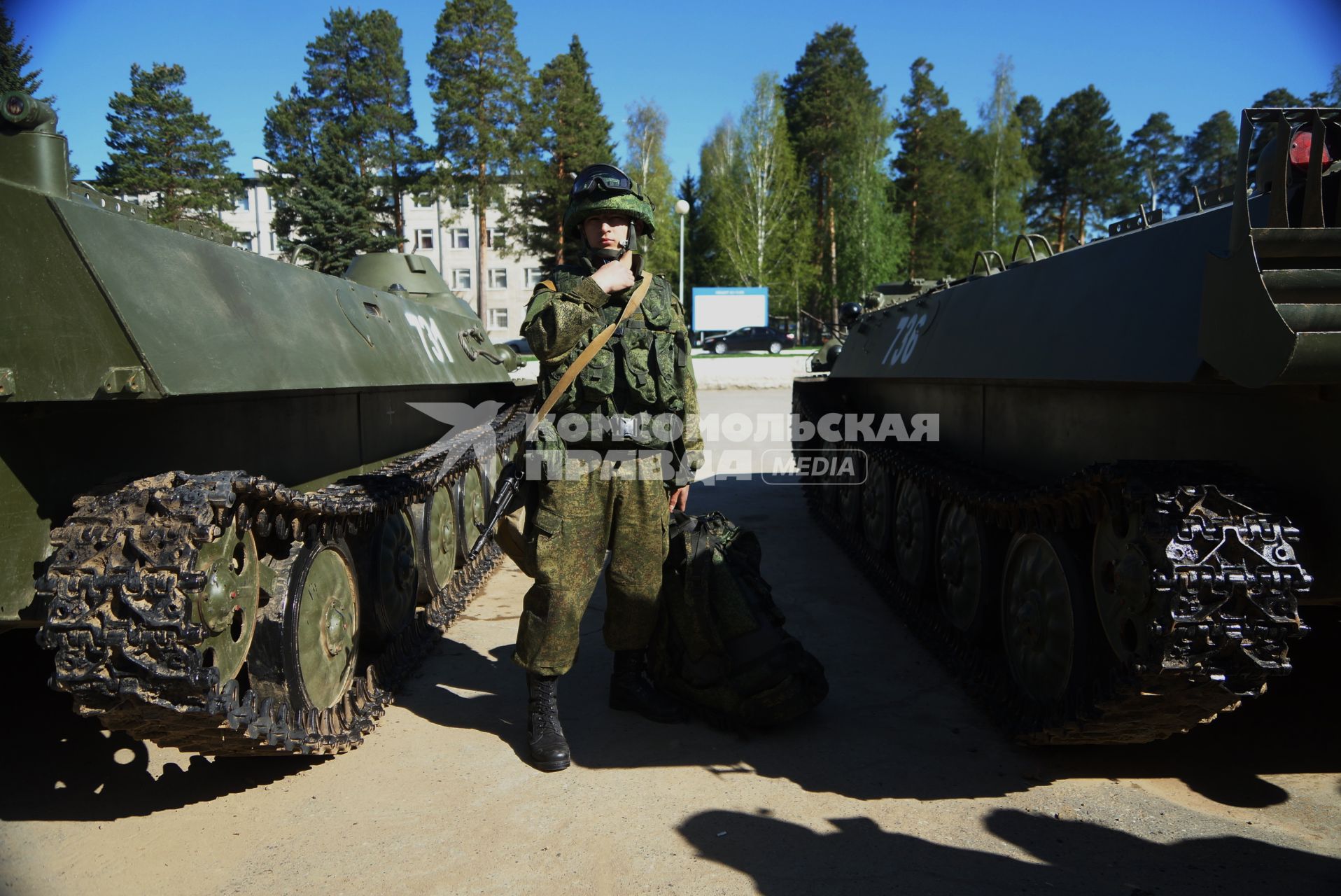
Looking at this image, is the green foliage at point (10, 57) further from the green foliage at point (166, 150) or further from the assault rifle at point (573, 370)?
the green foliage at point (166, 150)

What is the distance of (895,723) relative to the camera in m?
4.16

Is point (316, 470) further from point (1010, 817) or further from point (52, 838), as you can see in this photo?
point (1010, 817)

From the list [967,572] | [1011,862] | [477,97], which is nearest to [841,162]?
[477,97]

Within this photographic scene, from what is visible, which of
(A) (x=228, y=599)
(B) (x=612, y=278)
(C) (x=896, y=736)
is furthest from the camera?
(C) (x=896, y=736)

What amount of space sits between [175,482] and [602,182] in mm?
2030

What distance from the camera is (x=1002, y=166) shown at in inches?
1718

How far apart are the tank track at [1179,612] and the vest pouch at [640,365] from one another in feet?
5.65

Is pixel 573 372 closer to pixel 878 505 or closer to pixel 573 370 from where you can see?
pixel 573 370

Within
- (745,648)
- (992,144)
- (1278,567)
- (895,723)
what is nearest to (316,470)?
(745,648)

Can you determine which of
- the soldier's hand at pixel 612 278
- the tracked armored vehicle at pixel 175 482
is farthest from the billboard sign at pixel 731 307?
the soldier's hand at pixel 612 278

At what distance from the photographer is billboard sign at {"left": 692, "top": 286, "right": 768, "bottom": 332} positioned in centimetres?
3359

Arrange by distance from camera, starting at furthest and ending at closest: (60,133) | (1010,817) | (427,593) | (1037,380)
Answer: (427,593)
(1037,380)
(1010,817)
(60,133)

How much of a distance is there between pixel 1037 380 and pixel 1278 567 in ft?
4.71

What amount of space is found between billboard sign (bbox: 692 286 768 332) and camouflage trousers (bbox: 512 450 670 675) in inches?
1181
